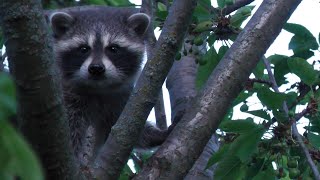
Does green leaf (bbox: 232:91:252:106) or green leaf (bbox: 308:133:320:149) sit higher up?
green leaf (bbox: 232:91:252:106)

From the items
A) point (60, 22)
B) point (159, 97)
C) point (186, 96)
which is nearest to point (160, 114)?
point (159, 97)

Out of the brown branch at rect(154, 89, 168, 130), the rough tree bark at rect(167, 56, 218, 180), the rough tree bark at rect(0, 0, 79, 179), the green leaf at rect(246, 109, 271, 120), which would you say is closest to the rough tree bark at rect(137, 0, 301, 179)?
the green leaf at rect(246, 109, 271, 120)

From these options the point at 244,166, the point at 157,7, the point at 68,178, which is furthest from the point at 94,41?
the point at 68,178

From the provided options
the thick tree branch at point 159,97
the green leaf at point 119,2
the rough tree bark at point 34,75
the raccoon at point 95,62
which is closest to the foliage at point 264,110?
the thick tree branch at point 159,97

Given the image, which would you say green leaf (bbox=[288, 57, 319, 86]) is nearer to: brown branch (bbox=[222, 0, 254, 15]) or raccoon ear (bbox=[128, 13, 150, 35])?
brown branch (bbox=[222, 0, 254, 15])

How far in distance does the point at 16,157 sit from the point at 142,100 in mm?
2345

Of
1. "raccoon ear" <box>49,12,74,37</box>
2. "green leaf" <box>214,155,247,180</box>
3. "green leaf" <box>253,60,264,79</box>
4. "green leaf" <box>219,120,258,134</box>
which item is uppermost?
"raccoon ear" <box>49,12,74,37</box>

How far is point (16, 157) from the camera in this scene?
1171 millimetres

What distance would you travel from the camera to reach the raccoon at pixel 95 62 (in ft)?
19.0

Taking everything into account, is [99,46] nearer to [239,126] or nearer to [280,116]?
[239,126]

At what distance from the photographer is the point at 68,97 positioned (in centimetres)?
588

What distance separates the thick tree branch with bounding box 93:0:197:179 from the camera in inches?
135

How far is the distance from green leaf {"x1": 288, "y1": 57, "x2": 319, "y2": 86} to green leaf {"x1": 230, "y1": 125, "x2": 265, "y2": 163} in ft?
1.51

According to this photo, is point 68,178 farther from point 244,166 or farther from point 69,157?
point 244,166
